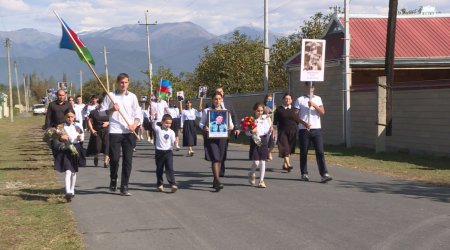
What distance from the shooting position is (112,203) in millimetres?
9445

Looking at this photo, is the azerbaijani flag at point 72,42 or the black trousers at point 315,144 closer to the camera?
the azerbaijani flag at point 72,42

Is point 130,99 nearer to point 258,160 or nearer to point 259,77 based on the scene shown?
point 258,160

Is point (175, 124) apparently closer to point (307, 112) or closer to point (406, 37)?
point (307, 112)

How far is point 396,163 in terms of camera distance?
15.5 metres

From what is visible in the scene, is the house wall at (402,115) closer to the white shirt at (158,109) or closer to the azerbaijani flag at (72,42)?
the white shirt at (158,109)

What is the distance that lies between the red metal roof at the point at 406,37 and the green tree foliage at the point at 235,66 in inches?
841

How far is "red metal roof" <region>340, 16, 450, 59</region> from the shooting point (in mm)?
23828

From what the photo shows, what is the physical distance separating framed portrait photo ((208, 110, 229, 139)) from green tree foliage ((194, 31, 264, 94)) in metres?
36.5

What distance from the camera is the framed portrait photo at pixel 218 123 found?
10.6 m

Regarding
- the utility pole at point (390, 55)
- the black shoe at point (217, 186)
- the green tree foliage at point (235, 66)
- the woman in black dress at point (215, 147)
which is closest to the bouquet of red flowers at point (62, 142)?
the woman in black dress at point (215, 147)

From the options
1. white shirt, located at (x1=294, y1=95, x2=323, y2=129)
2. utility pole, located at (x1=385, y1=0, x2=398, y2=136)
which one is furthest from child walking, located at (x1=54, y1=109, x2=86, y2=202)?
utility pole, located at (x1=385, y1=0, x2=398, y2=136)

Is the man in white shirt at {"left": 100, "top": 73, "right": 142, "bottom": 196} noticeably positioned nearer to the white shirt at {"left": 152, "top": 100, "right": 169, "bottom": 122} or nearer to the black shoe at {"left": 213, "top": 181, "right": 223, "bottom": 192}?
the black shoe at {"left": 213, "top": 181, "right": 223, "bottom": 192}

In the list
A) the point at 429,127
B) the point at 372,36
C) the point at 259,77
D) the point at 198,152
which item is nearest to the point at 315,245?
the point at 429,127

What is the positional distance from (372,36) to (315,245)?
64.5ft
